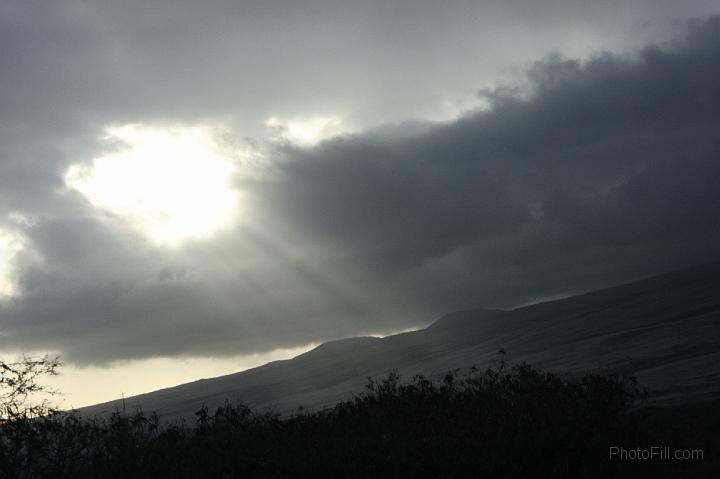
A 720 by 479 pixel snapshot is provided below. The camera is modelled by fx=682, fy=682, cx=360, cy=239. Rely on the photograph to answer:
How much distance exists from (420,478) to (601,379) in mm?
9735

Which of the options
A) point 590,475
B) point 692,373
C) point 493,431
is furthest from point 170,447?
point 692,373

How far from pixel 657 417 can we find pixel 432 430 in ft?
55.4

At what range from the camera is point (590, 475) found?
22.0 m

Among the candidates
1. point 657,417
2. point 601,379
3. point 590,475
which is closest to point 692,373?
point 657,417

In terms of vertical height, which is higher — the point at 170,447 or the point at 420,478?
the point at 170,447

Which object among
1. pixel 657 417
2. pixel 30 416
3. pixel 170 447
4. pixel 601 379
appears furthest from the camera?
pixel 657 417

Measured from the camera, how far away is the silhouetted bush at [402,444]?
21.9 metres

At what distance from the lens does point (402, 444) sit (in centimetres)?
2278

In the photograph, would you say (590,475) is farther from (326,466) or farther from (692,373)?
(692,373)

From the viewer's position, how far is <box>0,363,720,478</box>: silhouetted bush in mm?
21938

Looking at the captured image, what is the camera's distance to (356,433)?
26.5 meters

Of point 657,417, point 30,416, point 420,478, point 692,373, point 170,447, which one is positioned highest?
point 30,416

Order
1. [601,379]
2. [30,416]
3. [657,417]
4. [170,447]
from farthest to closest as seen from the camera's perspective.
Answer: [657,417] < [601,379] < [170,447] < [30,416]

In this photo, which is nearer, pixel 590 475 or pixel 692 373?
pixel 590 475
